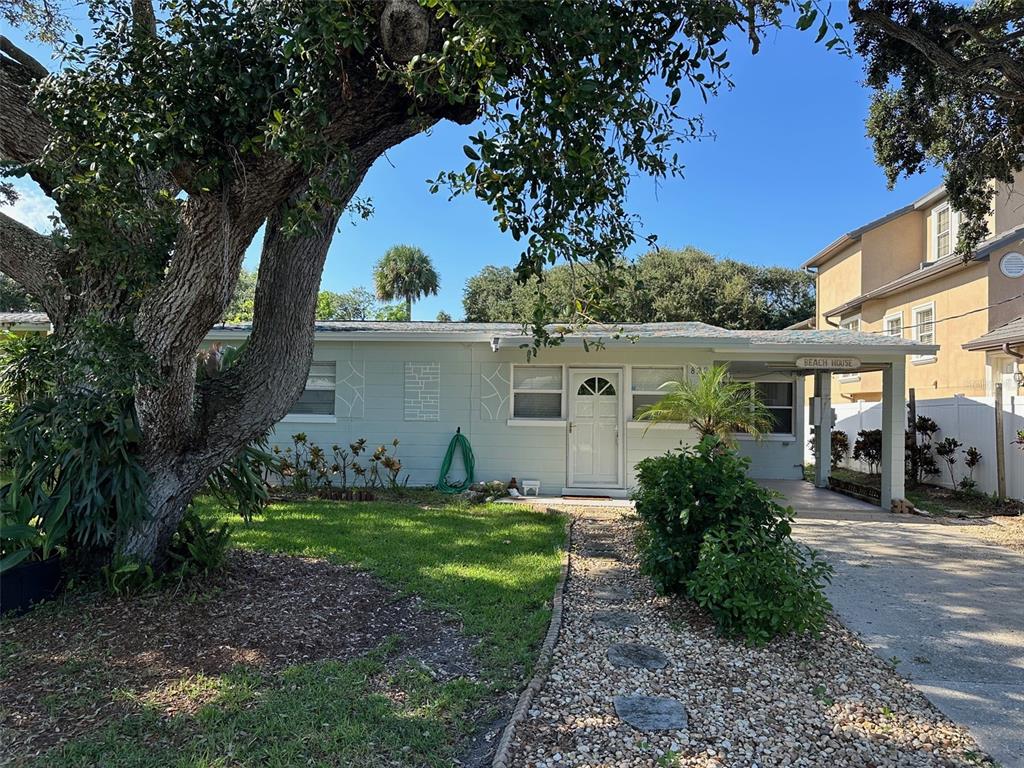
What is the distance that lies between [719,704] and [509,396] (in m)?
7.64

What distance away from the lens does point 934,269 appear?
15.2m

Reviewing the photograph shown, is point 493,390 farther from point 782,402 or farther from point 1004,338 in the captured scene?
point 1004,338

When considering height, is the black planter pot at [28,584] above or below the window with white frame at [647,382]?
below

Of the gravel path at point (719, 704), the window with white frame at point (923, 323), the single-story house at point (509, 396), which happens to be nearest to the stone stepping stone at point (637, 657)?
the gravel path at point (719, 704)

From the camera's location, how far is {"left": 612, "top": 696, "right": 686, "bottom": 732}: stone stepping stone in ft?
9.88

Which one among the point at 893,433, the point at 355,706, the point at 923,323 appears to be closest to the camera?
the point at 355,706

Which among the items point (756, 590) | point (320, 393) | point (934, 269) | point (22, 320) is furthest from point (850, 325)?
point (22, 320)

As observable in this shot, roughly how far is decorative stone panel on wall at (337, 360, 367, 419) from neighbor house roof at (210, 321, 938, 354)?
1.93 ft

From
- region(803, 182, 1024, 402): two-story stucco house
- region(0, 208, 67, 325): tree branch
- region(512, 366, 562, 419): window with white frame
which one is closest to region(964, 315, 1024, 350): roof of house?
region(803, 182, 1024, 402): two-story stucco house

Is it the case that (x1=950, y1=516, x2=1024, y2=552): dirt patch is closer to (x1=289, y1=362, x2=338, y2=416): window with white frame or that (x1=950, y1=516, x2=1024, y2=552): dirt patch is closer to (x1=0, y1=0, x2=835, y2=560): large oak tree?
(x1=0, y1=0, x2=835, y2=560): large oak tree

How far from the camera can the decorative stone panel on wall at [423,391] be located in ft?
35.0

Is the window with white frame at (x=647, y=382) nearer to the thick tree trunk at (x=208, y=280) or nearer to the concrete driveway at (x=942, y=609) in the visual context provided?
the concrete driveway at (x=942, y=609)

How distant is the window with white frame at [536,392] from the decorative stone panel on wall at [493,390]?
185 mm

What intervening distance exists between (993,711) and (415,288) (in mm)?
26978
